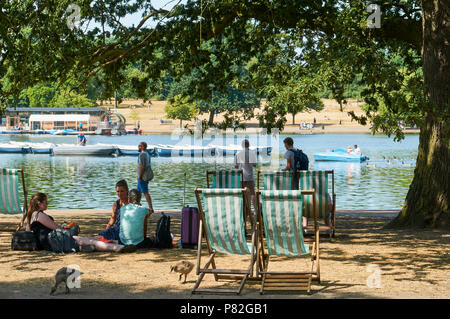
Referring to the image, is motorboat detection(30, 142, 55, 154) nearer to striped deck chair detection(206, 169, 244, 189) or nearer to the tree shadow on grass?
striped deck chair detection(206, 169, 244, 189)

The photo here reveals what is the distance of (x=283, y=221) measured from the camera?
731cm

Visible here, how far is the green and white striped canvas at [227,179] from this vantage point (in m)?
11.2

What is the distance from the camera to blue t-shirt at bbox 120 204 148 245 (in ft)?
30.6

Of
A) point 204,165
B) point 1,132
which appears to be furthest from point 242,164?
point 1,132

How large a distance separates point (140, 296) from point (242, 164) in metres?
6.48

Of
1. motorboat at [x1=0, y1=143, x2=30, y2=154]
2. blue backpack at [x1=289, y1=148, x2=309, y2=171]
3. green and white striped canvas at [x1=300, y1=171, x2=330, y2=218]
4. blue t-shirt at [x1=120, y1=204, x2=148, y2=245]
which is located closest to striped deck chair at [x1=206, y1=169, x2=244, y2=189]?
blue backpack at [x1=289, y1=148, x2=309, y2=171]

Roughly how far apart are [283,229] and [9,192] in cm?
579

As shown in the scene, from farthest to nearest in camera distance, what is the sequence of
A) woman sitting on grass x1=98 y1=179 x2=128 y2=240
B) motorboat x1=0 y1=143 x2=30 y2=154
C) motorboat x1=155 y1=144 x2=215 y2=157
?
motorboat x1=0 y1=143 x2=30 y2=154
motorboat x1=155 y1=144 x2=215 y2=157
woman sitting on grass x1=98 y1=179 x2=128 y2=240

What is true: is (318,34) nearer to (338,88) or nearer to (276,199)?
(338,88)

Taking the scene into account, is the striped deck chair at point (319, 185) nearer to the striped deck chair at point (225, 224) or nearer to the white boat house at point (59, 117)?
the striped deck chair at point (225, 224)

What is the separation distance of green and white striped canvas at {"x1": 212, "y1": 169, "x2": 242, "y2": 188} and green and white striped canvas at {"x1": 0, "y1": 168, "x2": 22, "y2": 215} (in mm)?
3126

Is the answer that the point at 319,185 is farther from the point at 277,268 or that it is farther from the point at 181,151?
the point at 181,151

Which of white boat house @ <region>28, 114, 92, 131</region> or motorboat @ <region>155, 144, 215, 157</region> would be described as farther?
white boat house @ <region>28, 114, 92, 131</region>

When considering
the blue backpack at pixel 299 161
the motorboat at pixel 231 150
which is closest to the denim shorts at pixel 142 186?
the blue backpack at pixel 299 161
